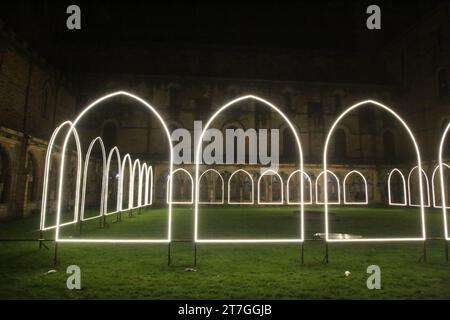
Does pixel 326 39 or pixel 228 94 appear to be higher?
pixel 326 39

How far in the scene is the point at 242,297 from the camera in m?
4.45

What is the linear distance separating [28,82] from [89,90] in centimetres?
1144

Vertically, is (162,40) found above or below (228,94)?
above

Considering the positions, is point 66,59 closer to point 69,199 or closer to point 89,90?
point 89,90

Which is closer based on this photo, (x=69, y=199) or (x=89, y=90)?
(x=69, y=199)

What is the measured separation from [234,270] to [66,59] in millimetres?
30620
